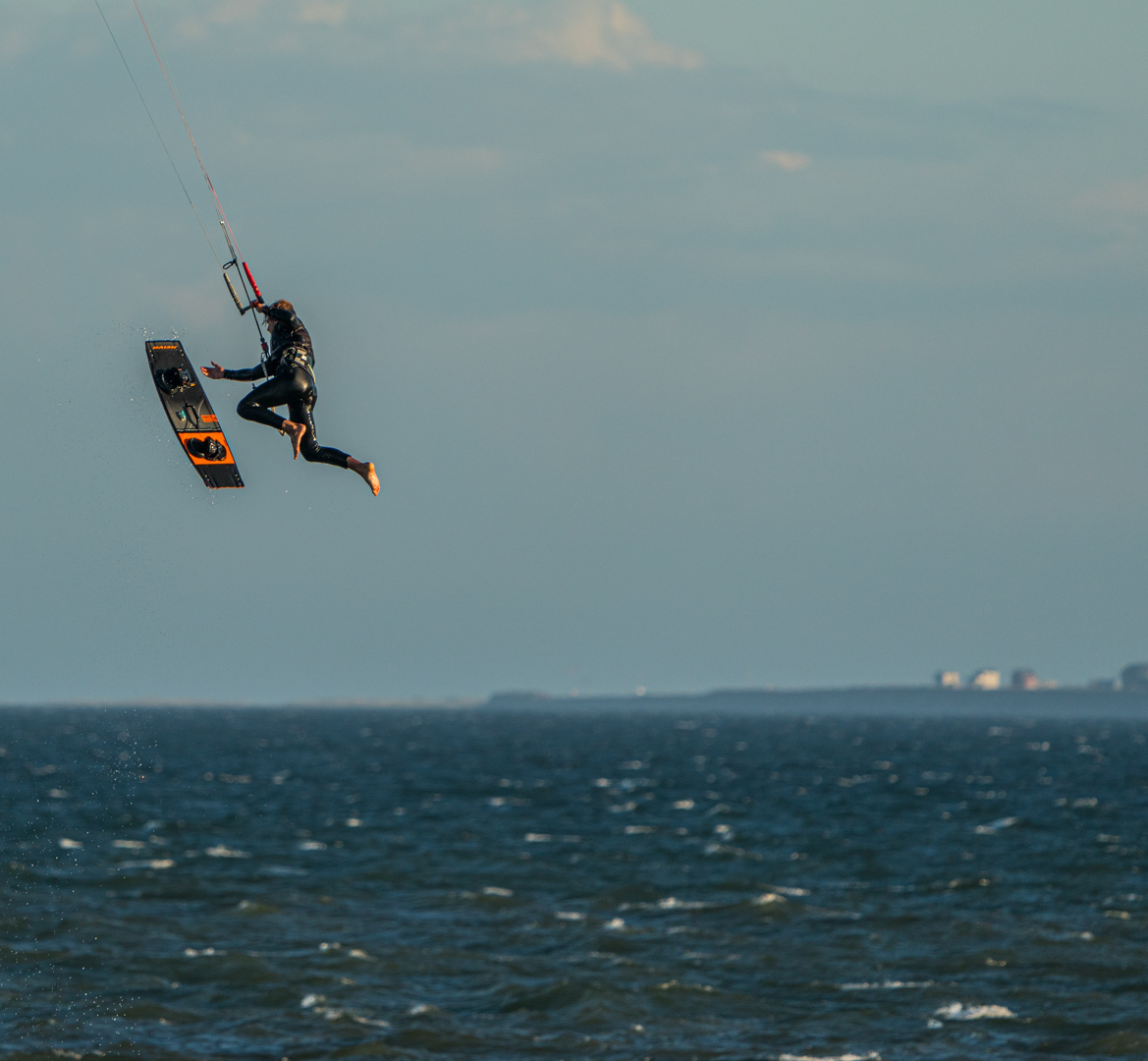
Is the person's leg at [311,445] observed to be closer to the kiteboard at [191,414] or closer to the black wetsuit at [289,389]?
the black wetsuit at [289,389]

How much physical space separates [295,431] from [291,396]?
1.46 feet

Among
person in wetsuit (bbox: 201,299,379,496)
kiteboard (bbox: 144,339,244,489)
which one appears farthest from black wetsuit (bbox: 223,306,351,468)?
kiteboard (bbox: 144,339,244,489)

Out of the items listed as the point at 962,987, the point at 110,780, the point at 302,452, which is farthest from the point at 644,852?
the point at 110,780

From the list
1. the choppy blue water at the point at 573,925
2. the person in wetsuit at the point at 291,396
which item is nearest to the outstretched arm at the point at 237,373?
the person in wetsuit at the point at 291,396

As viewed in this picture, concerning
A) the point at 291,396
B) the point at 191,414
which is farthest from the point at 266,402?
the point at 191,414

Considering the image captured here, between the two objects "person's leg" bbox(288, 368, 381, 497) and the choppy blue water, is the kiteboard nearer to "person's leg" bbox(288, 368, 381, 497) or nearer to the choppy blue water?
"person's leg" bbox(288, 368, 381, 497)

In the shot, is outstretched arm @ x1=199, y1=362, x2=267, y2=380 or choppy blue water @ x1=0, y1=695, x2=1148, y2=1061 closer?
outstretched arm @ x1=199, y1=362, x2=267, y2=380

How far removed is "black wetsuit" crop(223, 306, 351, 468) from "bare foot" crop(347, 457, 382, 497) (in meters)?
0.07

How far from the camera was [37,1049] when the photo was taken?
28500 millimetres

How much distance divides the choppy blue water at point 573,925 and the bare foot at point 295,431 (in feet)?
48.9

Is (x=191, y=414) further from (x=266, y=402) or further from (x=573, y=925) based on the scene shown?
(x=573, y=925)

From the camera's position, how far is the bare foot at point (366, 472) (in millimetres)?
18062

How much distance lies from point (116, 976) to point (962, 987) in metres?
19.7

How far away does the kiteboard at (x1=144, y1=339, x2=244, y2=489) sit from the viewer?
2038 cm
